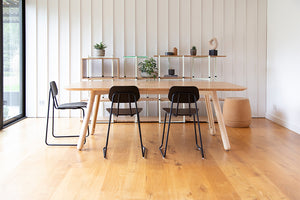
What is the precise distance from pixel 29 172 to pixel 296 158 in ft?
9.07

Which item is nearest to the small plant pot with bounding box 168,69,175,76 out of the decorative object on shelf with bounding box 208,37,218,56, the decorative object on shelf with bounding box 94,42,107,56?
the decorative object on shelf with bounding box 208,37,218,56

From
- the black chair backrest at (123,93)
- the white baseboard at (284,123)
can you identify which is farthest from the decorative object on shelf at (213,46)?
the black chair backrest at (123,93)

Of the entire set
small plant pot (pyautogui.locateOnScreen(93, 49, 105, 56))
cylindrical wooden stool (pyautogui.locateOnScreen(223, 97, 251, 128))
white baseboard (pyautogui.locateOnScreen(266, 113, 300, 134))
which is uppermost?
small plant pot (pyautogui.locateOnScreen(93, 49, 105, 56))

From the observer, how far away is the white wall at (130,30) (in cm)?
589

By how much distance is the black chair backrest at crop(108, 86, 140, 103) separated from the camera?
3.32 metres

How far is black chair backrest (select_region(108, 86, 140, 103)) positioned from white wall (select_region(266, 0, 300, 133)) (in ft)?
9.00

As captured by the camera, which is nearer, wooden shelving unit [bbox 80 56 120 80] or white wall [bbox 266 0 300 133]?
white wall [bbox 266 0 300 133]

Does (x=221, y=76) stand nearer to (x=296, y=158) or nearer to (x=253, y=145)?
(x=253, y=145)

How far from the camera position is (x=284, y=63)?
17.0ft

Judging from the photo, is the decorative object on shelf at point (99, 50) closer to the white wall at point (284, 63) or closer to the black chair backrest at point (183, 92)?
the black chair backrest at point (183, 92)

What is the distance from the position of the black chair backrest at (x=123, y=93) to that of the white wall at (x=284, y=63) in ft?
9.00

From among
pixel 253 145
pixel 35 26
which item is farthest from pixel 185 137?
pixel 35 26

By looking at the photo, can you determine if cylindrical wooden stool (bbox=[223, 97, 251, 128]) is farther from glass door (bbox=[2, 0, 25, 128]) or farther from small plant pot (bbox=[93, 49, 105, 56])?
glass door (bbox=[2, 0, 25, 128])

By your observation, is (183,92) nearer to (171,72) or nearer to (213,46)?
(171,72)
